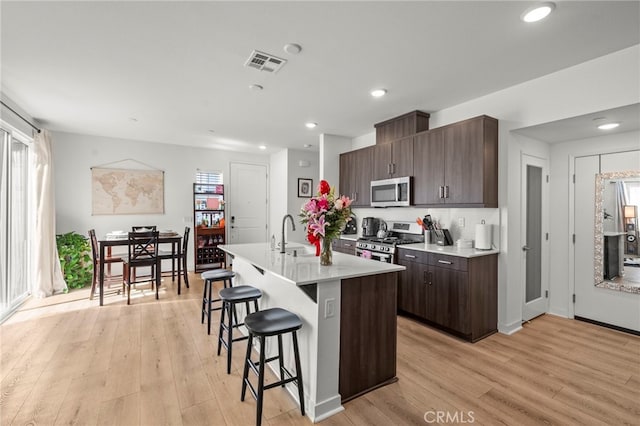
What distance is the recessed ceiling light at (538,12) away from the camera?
188cm

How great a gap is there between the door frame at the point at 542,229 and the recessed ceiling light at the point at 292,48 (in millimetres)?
2712

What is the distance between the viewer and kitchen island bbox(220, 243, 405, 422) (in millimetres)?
1941

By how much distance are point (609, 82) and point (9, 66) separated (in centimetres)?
524

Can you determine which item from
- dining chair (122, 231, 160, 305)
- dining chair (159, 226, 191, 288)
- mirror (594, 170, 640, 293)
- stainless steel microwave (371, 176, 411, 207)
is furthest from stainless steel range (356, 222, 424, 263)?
dining chair (122, 231, 160, 305)

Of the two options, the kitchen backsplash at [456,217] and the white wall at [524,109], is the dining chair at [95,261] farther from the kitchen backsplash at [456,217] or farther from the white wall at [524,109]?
the white wall at [524,109]

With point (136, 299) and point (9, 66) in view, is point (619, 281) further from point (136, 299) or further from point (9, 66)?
point (9, 66)

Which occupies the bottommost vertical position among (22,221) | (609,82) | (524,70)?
(22,221)

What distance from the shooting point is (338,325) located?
2.02 meters

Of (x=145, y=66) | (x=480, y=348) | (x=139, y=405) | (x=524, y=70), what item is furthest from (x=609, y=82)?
(x=139, y=405)

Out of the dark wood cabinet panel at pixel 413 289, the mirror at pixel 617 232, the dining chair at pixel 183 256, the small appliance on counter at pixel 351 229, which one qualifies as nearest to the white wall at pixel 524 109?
the mirror at pixel 617 232

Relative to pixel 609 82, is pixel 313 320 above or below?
below

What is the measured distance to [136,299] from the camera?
4.40 meters

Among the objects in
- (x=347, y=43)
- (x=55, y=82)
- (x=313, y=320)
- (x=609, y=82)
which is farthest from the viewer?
(x=55, y=82)

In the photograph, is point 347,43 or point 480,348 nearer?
point 347,43
